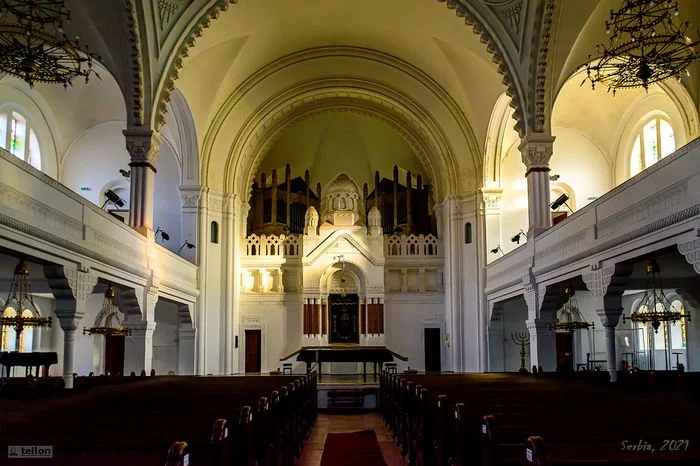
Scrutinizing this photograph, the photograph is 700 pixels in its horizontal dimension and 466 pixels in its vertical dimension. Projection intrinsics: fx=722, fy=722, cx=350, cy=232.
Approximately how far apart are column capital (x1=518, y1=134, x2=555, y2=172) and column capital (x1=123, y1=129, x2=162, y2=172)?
950 centimetres

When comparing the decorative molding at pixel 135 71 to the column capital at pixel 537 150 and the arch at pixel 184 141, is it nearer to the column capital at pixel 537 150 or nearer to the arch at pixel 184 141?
the arch at pixel 184 141

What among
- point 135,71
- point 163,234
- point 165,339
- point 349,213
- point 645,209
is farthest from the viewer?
point 349,213

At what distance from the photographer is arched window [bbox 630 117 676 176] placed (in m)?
21.9

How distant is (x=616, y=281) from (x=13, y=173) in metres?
10.9

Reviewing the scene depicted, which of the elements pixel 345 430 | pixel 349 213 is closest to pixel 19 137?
pixel 349 213

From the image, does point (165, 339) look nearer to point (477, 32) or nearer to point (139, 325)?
point (139, 325)

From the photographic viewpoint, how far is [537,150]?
725 inches

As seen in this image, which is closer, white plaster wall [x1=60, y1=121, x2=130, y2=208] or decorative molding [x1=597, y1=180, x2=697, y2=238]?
decorative molding [x1=597, y1=180, x2=697, y2=238]

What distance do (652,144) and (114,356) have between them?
59.4 feet

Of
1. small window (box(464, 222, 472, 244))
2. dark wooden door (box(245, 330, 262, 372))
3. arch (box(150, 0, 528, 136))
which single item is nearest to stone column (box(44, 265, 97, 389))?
arch (box(150, 0, 528, 136))

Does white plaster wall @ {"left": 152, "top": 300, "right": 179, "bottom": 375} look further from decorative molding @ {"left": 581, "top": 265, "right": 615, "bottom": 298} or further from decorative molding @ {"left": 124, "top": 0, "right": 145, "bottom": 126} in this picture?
decorative molding @ {"left": 581, "top": 265, "right": 615, "bottom": 298}

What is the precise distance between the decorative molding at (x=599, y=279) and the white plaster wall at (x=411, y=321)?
40.9 ft

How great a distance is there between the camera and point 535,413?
6512 millimetres

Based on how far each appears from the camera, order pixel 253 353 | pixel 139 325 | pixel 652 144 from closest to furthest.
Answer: pixel 139 325
pixel 652 144
pixel 253 353
